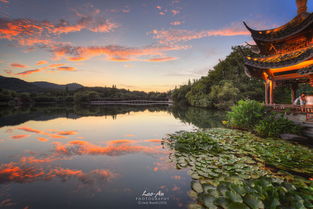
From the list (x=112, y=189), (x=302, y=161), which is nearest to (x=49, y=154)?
(x=112, y=189)

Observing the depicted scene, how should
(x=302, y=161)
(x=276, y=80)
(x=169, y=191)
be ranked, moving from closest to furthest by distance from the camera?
1. (x=169, y=191)
2. (x=302, y=161)
3. (x=276, y=80)

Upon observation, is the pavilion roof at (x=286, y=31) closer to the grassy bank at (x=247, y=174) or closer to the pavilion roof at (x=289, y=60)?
the pavilion roof at (x=289, y=60)

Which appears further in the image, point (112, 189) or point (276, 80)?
point (276, 80)

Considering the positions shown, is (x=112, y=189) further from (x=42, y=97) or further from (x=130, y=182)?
(x=42, y=97)

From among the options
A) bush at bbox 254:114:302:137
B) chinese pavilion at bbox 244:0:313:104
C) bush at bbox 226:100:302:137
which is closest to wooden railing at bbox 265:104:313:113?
bush at bbox 226:100:302:137

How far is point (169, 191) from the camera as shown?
3266 mm

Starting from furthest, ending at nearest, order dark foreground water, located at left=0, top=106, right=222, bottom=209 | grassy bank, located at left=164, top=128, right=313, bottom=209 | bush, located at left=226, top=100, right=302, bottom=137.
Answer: bush, located at left=226, top=100, right=302, bottom=137, dark foreground water, located at left=0, top=106, right=222, bottom=209, grassy bank, located at left=164, top=128, right=313, bottom=209

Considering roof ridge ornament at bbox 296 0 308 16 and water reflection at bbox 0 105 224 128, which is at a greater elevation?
roof ridge ornament at bbox 296 0 308 16

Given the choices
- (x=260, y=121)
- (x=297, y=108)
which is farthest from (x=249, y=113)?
(x=297, y=108)

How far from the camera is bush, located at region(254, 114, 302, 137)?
278 inches

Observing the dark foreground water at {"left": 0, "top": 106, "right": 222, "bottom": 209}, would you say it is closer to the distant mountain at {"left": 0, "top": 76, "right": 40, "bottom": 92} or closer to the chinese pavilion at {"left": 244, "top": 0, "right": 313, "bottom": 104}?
the chinese pavilion at {"left": 244, "top": 0, "right": 313, "bottom": 104}

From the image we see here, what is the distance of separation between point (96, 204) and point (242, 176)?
127 inches

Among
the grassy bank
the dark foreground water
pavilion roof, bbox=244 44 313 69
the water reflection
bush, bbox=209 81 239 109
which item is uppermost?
pavilion roof, bbox=244 44 313 69

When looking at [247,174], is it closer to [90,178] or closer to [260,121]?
[90,178]
